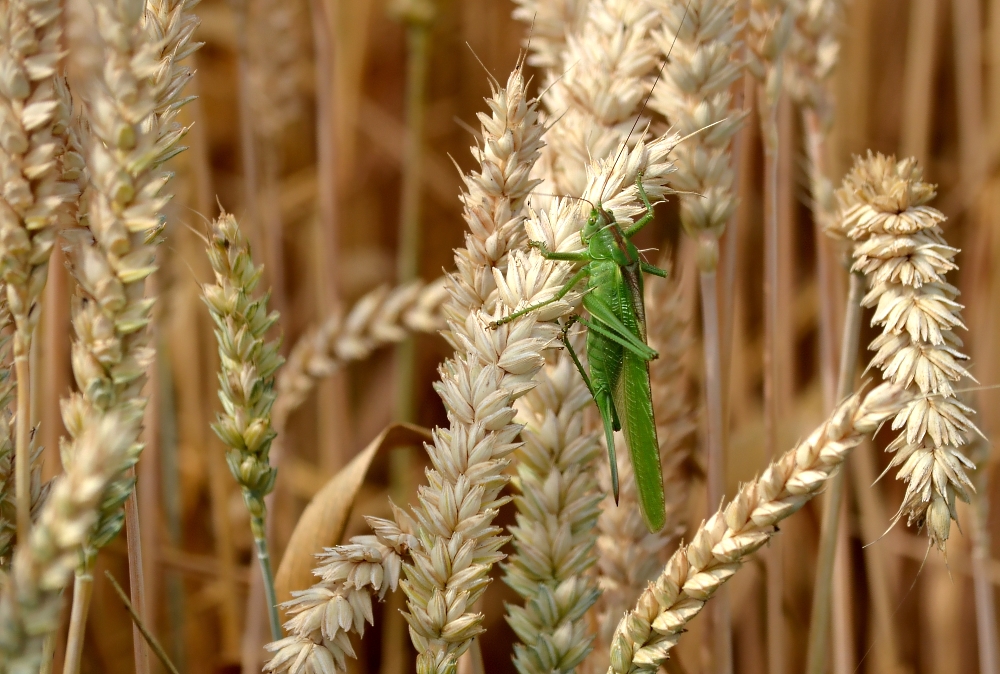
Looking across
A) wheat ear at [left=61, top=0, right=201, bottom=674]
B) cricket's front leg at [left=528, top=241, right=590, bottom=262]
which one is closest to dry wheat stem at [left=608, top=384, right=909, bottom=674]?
cricket's front leg at [left=528, top=241, right=590, bottom=262]

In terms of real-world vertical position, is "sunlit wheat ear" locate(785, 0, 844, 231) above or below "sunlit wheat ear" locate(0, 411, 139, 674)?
above

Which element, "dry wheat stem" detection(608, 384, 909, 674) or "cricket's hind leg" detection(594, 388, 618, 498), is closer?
"dry wheat stem" detection(608, 384, 909, 674)

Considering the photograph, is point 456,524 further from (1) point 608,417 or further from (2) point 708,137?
(2) point 708,137

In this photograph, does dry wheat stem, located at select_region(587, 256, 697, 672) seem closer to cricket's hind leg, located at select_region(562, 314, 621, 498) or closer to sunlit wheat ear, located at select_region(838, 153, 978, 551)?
cricket's hind leg, located at select_region(562, 314, 621, 498)

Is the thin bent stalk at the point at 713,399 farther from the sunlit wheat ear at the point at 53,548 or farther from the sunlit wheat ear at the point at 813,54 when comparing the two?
the sunlit wheat ear at the point at 53,548

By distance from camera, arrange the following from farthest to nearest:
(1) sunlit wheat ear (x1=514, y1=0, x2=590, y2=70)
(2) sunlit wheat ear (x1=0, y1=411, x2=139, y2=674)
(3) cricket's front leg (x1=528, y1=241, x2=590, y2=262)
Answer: (1) sunlit wheat ear (x1=514, y1=0, x2=590, y2=70)
(3) cricket's front leg (x1=528, y1=241, x2=590, y2=262)
(2) sunlit wheat ear (x1=0, y1=411, x2=139, y2=674)

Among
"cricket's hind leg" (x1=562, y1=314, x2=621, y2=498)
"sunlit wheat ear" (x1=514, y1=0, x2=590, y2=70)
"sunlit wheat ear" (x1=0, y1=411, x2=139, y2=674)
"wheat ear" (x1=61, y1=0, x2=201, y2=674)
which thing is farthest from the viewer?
"sunlit wheat ear" (x1=514, y1=0, x2=590, y2=70)

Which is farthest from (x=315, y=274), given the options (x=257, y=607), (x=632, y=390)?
(x=632, y=390)

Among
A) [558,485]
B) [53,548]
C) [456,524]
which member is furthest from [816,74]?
[53,548]
